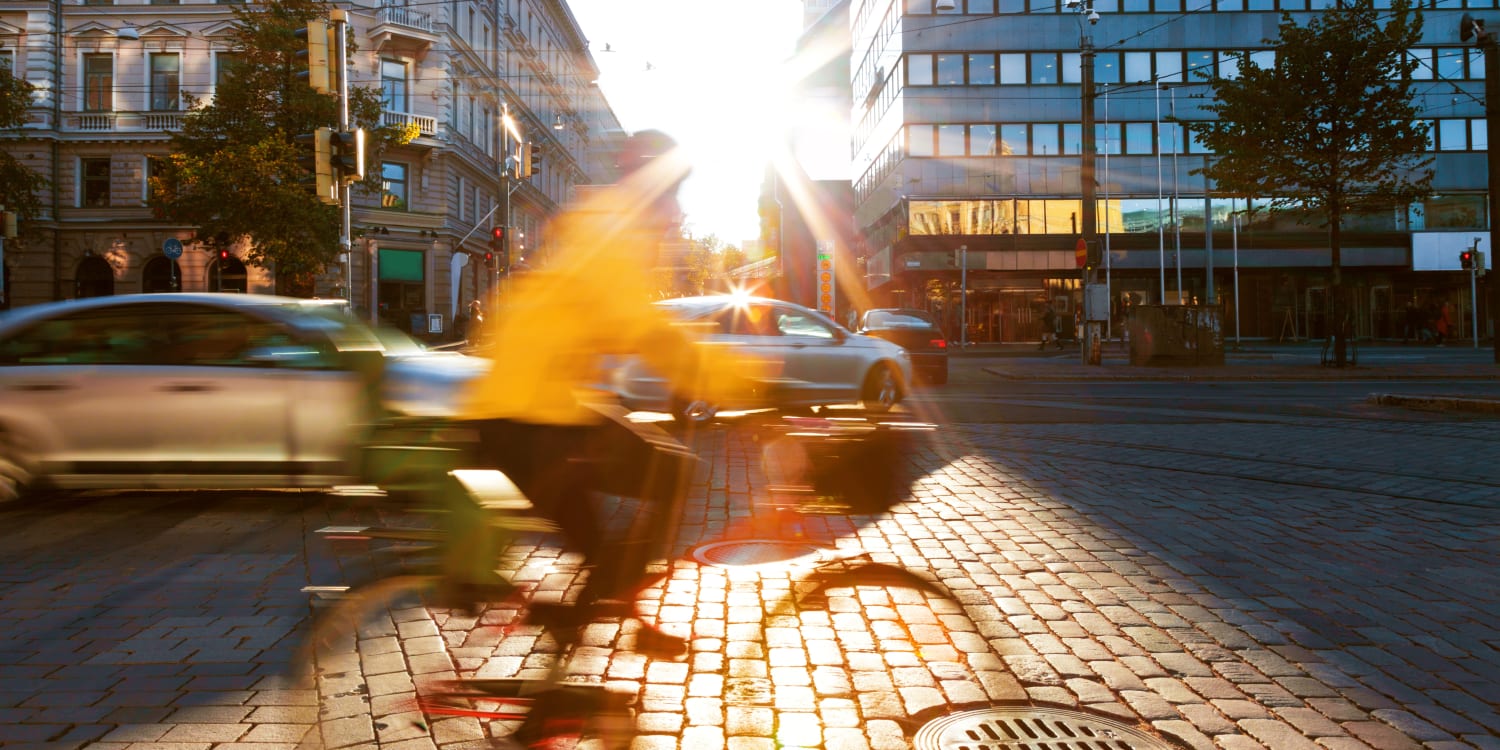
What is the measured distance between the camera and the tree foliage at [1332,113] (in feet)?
70.6

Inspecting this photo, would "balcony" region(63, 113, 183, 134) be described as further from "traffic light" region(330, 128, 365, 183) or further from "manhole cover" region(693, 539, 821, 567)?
"manhole cover" region(693, 539, 821, 567)

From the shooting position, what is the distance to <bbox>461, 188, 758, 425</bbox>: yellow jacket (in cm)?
311

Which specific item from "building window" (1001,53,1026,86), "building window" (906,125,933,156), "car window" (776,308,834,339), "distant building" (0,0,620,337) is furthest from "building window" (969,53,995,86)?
"car window" (776,308,834,339)

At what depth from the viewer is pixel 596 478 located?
3445mm

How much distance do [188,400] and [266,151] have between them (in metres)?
24.7

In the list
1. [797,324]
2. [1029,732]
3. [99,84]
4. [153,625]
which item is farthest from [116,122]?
[1029,732]

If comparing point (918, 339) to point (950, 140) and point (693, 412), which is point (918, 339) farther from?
point (950, 140)

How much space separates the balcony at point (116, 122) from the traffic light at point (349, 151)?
29.7 meters

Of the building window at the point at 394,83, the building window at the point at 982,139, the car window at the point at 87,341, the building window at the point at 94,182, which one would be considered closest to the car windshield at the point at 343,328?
the car window at the point at 87,341

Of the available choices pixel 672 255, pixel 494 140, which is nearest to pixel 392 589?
pixel 672 255

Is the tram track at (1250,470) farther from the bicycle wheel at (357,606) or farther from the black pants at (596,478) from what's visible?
the bicycle wheel at (357,606)

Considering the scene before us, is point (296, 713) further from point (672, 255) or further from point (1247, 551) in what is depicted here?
point (1247, 551)

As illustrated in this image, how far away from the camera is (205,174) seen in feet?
95.5

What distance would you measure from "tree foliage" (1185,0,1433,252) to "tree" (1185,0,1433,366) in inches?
0.8
